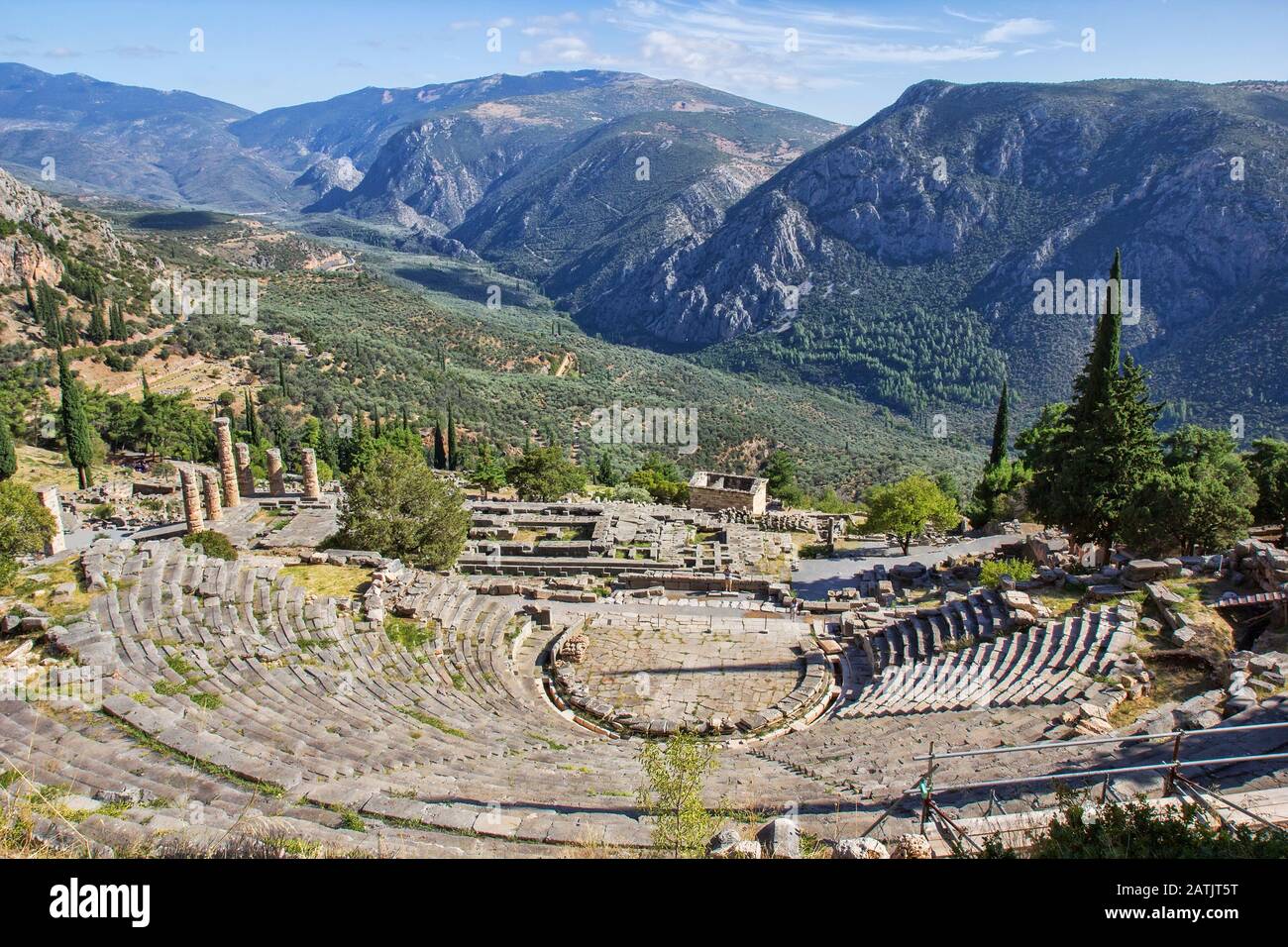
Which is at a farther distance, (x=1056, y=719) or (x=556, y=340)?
(x=556, y=340)

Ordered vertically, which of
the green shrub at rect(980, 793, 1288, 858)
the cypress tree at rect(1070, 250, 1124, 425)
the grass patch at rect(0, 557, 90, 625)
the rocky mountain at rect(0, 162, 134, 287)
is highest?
the rocky mountain at rect(0, 162, 134, 287)

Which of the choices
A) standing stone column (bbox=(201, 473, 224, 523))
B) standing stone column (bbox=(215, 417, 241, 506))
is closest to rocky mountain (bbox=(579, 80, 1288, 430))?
standing stone column (bbox=(215, 417, 241, 506))

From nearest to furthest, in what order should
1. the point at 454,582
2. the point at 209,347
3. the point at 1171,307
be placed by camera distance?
the point at 454,582
the point at 209,347
the point at 1171,307

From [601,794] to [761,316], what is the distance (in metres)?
128

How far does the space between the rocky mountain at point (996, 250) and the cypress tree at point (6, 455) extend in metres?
93.3

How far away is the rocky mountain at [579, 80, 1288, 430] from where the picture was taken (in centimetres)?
9338

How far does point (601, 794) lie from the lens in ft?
38.7

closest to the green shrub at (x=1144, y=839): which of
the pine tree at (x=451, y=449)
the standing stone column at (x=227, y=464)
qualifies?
the standing stone column at (x=227, y=464)

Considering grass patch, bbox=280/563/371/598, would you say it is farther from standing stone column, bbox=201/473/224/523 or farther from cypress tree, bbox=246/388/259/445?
cypress tree, bbox=246/388/259/445

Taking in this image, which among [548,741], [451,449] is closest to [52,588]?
[548,741]

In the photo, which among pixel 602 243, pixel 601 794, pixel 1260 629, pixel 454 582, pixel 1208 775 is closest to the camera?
pixel 1208 775

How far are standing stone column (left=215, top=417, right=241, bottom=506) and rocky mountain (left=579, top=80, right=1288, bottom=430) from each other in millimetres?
84202
